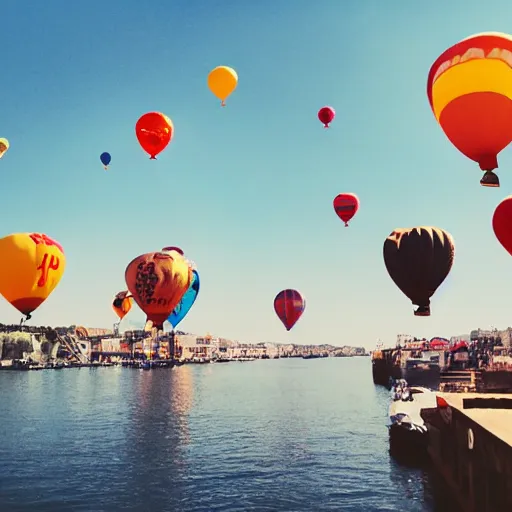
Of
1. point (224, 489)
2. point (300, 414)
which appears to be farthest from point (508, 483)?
Answer: point (300, 414)

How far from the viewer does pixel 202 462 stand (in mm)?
34188

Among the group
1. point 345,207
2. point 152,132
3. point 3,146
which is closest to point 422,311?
point 345,207

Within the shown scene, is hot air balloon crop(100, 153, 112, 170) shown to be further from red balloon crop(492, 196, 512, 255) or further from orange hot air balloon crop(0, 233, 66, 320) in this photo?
red balloon crop(492, 196, 512, 255)

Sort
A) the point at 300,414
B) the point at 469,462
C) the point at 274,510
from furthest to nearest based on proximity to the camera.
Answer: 1. the point at 300,414
2. the point at 274,510
3. the point at 469,462

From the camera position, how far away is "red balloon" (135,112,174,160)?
85.5 ft

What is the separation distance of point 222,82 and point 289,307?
2574 centimetres

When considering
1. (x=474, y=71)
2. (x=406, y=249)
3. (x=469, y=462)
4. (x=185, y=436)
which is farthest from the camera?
Result: (x=185, y=436)

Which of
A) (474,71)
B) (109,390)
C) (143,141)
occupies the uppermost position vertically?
(143,141)

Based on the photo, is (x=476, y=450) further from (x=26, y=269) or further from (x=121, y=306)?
(x=121, y=306)

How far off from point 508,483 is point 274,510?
1337 centimetres

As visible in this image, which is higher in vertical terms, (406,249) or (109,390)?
(406,249)

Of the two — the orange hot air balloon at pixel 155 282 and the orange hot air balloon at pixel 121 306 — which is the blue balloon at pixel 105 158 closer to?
the orange hot air balloon at pixel 155 282

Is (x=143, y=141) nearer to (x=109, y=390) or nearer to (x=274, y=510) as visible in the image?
(x=274, y=510)

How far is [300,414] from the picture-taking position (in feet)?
203
